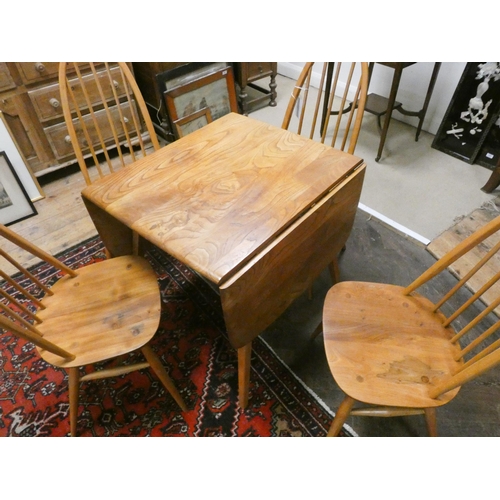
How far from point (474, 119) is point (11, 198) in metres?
2.88

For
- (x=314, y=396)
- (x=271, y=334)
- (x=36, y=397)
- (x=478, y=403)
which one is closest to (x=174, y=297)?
(x=271, y=334)

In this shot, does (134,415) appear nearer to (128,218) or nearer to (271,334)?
(271,334)

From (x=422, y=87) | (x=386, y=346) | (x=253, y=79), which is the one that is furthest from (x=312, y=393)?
(x=253, y=79)

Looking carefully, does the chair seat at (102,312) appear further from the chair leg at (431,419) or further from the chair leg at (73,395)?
the chair leg at (431,419)

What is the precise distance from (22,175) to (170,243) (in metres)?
1.64

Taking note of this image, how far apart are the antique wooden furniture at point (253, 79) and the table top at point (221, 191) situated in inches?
64.2

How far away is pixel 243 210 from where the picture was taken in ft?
3.49

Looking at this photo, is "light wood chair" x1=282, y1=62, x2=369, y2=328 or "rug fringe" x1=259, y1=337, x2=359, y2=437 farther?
"light wood chair" x1=282, y1=62, x2=369, y2=328

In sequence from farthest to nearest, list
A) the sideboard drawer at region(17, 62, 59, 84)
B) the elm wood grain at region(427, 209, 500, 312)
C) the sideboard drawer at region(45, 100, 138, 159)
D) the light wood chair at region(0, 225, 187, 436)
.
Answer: the sideboard drawer at region(45, 100, 138, 159) < the sideboard drawer at region(17, 62, 59, 84) < the elm wood grain at region(427, 209, 500, 312) < the light wood chair at region(0, 225, 187, 436)

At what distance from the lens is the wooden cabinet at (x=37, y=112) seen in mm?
1864

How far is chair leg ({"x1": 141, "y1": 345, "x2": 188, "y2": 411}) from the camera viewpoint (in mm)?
1124

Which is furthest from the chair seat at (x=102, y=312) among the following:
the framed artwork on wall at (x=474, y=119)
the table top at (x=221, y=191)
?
the framed artwork on wall at (x=474, y=119)

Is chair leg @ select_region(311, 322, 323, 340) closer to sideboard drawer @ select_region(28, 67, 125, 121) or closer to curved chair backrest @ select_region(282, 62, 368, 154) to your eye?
curved chair backrest @ select_region(282, 62, 368, 154)

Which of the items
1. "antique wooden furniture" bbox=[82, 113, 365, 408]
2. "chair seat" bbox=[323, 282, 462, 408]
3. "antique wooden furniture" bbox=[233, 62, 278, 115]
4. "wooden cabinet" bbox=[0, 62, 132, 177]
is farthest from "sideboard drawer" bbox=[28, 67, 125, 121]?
"chair seat" bbox=[323, 282, 462, 408]
